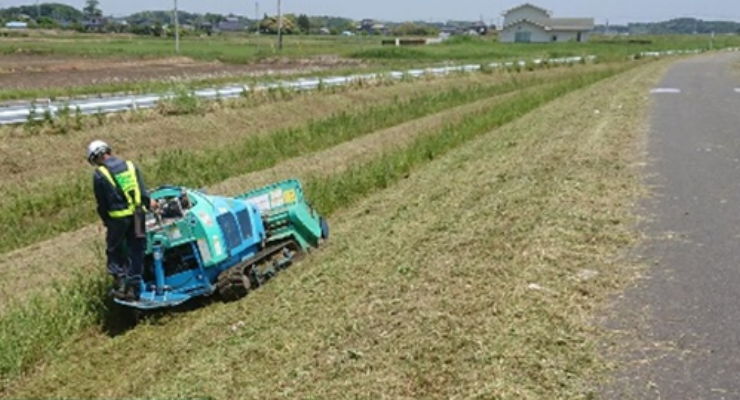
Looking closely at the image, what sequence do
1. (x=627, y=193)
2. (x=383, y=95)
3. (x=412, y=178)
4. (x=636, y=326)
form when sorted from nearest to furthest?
(x=636, y=326) < (x=627, y=193) < (x=412, y=178) < (x=383, y=95)

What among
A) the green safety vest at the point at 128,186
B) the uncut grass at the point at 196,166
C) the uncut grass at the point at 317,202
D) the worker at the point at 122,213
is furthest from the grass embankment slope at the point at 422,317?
the uncut grass at the point at 196,166

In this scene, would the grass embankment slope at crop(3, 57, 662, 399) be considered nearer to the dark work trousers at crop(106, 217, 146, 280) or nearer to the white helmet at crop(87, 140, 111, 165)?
the dark work trousers at crop(106, 217, 146, 280)

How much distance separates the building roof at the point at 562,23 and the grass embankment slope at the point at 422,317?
110 m

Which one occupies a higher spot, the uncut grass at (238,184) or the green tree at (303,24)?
the green tree at (303,24)

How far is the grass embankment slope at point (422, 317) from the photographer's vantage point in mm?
5035

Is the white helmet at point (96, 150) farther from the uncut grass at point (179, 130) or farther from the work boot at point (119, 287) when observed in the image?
the uncut grass at point (179, 130)

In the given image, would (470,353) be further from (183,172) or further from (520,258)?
(183,172)

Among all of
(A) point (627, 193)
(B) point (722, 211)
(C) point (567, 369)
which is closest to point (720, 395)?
(C) point (567, 369)

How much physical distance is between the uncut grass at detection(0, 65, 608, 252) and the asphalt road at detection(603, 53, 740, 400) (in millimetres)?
10504

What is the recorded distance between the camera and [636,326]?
18.3ft

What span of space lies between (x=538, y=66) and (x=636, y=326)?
4856 cm

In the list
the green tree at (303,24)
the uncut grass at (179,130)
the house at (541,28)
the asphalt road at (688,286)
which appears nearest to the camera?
the asphalt road at (688,286)

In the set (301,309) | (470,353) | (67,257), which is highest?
(470,353)

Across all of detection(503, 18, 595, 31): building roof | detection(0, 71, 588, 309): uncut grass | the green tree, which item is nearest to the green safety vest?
detection(0, 71, 588, 309): uncut grass
